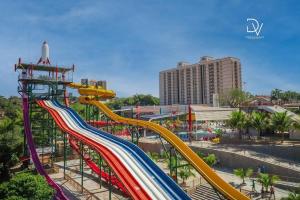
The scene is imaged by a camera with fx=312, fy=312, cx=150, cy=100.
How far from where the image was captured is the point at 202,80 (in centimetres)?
14662

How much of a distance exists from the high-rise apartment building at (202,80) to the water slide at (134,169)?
106010mm

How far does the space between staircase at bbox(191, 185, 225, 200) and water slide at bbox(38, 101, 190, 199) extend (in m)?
8.40

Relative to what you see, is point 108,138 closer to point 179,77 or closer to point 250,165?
point 250,165

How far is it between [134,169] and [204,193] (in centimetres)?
1048

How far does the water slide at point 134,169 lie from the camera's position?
23.1 m

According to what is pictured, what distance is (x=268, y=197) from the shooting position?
3020 cm

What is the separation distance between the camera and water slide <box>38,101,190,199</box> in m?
23.1

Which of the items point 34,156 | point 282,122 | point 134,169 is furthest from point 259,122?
point 34,156

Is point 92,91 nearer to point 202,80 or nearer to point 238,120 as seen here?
point 238,120

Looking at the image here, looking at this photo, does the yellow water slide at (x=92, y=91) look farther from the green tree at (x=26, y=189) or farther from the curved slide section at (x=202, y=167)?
the green tree at (x=26, y=189)

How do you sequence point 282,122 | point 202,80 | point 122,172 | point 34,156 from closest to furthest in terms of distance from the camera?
point 122,172
point 34,156
point 282,122
point 202,80

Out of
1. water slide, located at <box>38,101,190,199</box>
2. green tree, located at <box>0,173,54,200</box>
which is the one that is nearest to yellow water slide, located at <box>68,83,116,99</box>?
water slide, located at <box>38,101,190,199</box>

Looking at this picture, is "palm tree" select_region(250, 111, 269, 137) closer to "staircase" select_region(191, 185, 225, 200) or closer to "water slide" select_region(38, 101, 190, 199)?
"staircase" select_region(191, 185, 225, 200)

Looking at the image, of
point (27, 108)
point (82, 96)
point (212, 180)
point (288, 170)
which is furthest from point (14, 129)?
point (288, 170)
